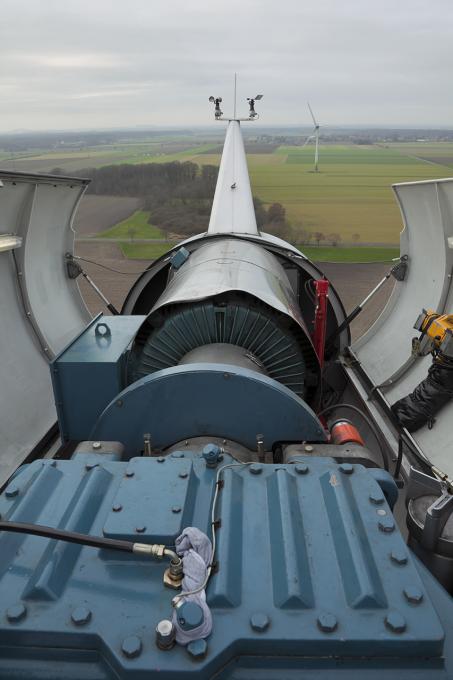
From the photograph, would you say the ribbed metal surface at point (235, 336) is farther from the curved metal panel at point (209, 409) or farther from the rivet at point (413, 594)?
the rivet at point (413, 594)

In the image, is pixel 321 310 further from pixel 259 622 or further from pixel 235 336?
pixel 259 622

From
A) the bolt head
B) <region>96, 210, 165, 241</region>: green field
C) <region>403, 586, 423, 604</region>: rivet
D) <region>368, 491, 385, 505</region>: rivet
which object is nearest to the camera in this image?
the bolt head

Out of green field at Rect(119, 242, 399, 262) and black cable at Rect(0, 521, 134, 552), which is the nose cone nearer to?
black cable at Rect(0, 521, 134, 552)

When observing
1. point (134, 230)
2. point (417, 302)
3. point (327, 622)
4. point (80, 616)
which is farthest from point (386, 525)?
point (134, 230)

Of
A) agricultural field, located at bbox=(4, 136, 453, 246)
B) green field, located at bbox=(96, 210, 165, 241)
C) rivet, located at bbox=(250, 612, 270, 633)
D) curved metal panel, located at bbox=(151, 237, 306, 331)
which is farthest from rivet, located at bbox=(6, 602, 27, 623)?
green field, located at bbox=(96, 210, 165, 241)

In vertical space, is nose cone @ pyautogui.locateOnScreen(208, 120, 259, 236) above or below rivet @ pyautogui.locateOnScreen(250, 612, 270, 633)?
above

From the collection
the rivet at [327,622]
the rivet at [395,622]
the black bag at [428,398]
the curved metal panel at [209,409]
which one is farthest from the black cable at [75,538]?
the black bag at [428,398]
